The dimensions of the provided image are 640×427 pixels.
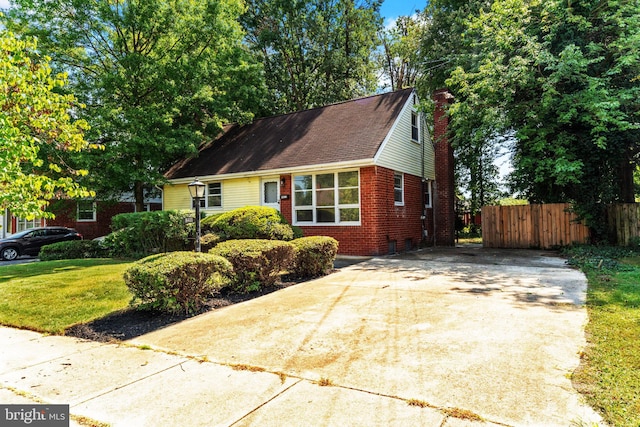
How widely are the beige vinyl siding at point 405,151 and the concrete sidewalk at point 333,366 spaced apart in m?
7.33

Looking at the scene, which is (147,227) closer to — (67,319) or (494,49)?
(67,319)

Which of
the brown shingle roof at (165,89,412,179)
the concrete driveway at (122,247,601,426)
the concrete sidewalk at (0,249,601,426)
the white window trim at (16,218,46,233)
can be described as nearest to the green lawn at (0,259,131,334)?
the concrete sidewalk at (0,249,601,426)

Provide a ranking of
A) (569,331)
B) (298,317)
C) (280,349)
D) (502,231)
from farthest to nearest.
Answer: (502,231), (298,317), (569,331), (280,349)

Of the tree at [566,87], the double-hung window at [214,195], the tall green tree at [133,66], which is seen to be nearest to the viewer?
the tree at [566,87]

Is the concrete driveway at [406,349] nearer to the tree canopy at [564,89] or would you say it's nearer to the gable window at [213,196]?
the tree canopy at [564,89]

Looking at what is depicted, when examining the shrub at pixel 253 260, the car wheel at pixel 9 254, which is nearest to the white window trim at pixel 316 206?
the shrub at pixel 253 260

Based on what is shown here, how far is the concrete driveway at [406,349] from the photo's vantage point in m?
2.61

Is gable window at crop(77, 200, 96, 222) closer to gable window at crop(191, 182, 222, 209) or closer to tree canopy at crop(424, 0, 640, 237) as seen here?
gable window at crop(191, 182, 222, 209)

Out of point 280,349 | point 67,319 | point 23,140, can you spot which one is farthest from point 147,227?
point 280,349

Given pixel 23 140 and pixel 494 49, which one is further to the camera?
pixel 494 49

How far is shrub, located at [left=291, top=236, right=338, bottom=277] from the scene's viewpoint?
8172 mm

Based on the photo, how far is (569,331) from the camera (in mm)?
4219

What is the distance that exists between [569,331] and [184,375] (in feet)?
13.7

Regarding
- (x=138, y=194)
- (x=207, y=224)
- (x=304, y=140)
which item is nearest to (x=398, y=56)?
(x=304, y=140)
